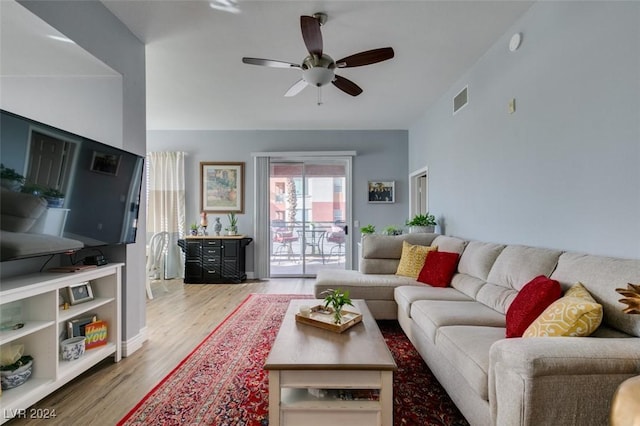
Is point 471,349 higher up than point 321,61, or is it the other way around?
point 321,61

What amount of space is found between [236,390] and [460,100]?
12.3 feet

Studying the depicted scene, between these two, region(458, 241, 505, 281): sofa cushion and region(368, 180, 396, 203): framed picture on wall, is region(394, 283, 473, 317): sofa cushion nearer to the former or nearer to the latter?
region(458, 241, 505, 281): sofa cushion

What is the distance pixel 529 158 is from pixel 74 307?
363 centimetres

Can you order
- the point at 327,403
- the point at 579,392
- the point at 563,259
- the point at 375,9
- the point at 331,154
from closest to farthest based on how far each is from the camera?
1. the point at 579,392
2. the point at 327,403
3. the point at 563,259
4. the point at 375,9
5. the point at 331,154

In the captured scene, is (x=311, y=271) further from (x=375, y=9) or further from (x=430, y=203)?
(x=375, y=9)

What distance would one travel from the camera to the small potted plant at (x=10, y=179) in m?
1.61

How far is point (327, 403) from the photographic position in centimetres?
157

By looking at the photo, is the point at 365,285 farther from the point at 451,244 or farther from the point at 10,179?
the point at 10,179

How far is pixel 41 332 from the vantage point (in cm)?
194

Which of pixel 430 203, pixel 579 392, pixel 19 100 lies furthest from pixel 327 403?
pixel 430 203

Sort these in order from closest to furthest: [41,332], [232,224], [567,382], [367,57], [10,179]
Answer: [567,382] < [10,179] < [41,332] < [367,57] < [232,224]

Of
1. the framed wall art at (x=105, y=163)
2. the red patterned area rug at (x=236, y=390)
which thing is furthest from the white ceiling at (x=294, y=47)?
the red patterned area rug at (x=236, y=390)

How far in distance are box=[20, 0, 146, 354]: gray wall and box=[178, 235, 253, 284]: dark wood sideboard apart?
2.53 metres

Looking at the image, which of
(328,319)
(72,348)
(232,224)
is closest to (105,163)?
(72,348)
